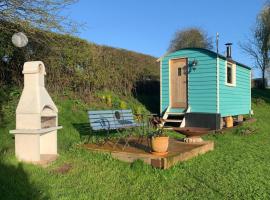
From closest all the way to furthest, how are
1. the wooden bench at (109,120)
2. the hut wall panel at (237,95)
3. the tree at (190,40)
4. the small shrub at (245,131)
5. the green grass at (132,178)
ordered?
1. the green grass at (132,178)
2. the wooden bench at (109,120)
3. the small shrub at (245,131)
4. the hut wall panel at (237,95)
5. the tree at (190,40)

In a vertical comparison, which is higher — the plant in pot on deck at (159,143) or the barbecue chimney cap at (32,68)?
→ the barbecue chimney cap at (32,68)

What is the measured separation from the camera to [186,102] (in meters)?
13.0

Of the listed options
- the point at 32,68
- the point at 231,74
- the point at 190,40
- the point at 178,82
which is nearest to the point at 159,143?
the point at 32,68

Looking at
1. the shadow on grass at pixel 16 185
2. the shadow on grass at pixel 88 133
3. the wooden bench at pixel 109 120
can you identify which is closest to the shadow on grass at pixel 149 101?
the shadow on grass at pixel 88 133

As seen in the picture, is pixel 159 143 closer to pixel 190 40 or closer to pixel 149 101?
pixel 149 101

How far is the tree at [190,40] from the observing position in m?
26.7

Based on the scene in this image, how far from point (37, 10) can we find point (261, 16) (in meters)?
24.0

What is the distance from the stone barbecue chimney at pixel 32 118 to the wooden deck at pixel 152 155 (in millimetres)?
1191

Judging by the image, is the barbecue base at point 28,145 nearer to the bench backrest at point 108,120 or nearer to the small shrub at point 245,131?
the bench backrest at point 108,120

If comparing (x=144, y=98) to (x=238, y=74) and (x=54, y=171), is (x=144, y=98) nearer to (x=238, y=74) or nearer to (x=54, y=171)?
(x=238, y=74)

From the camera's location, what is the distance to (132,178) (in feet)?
17.7

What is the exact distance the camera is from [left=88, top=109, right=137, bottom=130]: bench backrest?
738cm

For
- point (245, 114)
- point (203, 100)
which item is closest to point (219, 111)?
point (203, 100)

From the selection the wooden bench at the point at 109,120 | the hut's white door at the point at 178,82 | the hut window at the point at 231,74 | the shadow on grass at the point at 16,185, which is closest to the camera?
the shadow on grass at the point at 16,185
